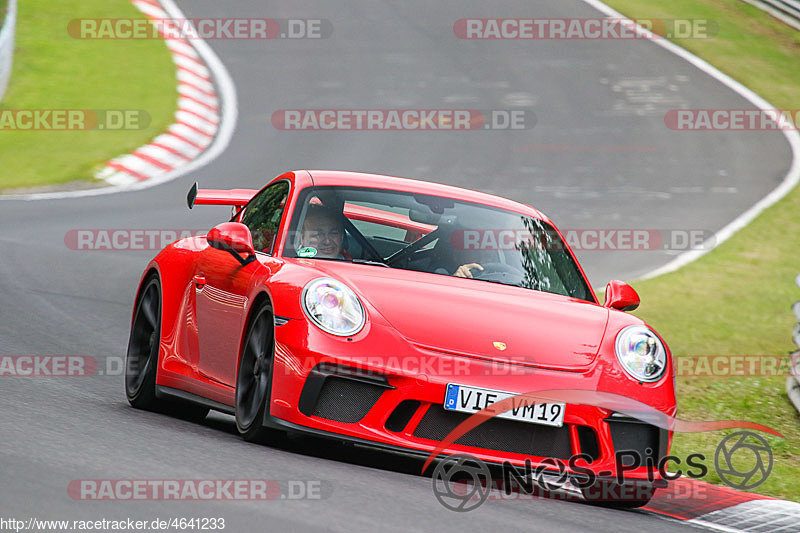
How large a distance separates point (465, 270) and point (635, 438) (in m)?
1.28

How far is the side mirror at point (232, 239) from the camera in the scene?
20.0 ft

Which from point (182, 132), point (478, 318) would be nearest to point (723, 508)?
point (478, 318)

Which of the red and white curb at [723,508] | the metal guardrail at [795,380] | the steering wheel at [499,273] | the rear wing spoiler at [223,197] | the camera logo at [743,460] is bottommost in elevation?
the metal guardrail at [795,380]

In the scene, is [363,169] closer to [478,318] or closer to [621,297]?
[621,297]

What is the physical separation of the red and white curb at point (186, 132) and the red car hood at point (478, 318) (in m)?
11.2

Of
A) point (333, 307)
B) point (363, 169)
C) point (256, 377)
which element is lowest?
point (363, 169)

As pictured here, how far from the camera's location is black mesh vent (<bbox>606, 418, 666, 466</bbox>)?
549 cm

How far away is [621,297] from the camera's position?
6.45 m

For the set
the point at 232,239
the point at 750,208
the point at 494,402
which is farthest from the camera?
the point at 750,208

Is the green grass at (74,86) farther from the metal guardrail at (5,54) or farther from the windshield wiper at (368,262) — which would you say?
the windshield wiper at (368,262)

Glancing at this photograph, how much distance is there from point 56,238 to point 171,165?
583cm

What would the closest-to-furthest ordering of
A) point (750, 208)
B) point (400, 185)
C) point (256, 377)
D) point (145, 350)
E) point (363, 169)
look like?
point (256, 377) → point (400, 185) → point (145, 350) → point (750, 208) → point (363, 169)

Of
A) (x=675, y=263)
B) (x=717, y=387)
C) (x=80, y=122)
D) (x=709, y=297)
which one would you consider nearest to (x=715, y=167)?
(x=675, y=263)

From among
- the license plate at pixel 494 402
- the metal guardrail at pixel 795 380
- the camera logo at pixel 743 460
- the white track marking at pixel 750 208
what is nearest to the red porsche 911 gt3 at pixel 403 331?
the license plate at pixel 494 402
